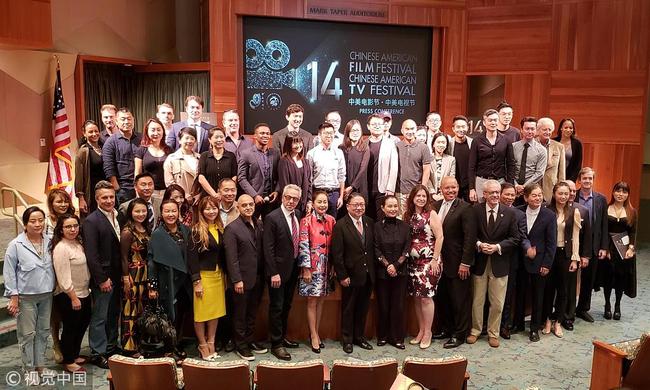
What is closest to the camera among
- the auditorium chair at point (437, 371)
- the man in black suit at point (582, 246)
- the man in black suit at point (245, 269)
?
the auditorium chair at point (437, 371)

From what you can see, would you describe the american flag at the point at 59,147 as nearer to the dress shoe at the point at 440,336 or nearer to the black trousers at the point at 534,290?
the dress shoe at the point at 440,336

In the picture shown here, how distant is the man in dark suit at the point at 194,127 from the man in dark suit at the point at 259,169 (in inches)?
21.9

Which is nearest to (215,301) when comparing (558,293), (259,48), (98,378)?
(98,378)

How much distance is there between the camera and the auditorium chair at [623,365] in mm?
3842

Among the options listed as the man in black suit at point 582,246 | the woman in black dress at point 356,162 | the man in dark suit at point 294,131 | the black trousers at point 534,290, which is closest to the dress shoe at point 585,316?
the man in black suit at point 582,246

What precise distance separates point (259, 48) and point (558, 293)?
17.7ft

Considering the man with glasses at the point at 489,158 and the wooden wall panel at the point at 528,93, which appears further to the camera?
the wooden wall panel at the point at 528,93

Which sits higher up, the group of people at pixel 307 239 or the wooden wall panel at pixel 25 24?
the wooden wall panel at pixel 25 24

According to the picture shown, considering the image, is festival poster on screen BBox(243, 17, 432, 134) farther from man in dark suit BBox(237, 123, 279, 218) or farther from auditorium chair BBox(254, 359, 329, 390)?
auditorium chair BBox(254, 359, 329, 390)

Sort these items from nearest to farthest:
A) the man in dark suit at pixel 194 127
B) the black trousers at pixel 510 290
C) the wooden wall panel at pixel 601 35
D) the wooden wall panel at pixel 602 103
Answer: the black trousers at pixel 510 290 → the man in dark suit at pixel 194 127 → the wooden wall panel at pixel 601 35 → the wooden wall panel at pixel 602 103

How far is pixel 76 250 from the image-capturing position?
4.50m

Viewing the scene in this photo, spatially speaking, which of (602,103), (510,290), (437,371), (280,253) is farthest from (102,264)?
(602,103)

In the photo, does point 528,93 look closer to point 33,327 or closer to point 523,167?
point 523,167

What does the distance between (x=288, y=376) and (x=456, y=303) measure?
2.43 m
